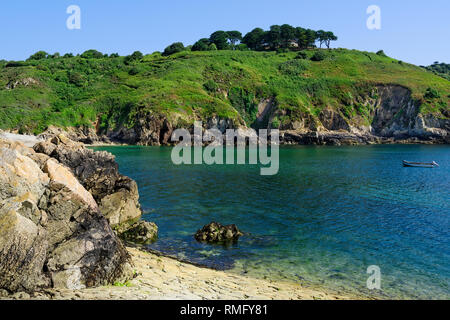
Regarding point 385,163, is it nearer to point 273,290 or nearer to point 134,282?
point 273,290

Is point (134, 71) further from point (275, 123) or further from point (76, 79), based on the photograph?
point (275, 123)

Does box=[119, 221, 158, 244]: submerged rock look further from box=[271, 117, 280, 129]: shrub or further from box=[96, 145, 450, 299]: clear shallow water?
box=[271, 117, 280, 129]: shrub

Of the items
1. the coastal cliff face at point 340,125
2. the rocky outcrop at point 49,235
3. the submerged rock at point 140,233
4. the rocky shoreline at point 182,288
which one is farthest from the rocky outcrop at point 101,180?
the coastal cliff face at point 340,125

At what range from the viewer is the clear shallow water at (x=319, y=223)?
19.2 m

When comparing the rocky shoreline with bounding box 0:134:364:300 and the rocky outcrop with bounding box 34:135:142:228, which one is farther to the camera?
the rocky outcrop with bounding box 34:135:142:228

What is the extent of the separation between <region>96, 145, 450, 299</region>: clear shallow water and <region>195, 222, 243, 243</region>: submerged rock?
76 centimetres

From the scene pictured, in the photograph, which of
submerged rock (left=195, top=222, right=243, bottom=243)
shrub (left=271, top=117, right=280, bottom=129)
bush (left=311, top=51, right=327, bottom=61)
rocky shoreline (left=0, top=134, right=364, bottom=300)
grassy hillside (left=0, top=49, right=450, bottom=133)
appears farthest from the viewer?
bush (left=311, top=51, right=327, bottom=61)

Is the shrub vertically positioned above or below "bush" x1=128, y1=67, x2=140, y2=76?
below

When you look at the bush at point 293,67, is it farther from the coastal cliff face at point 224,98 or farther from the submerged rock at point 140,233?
the submerged rock at point 140,233

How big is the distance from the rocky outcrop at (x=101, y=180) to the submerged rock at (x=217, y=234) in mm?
7777

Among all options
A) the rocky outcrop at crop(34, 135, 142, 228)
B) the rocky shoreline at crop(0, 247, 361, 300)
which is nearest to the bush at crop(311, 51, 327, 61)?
the rocky outcrop at crop(34, 135, 142, 228)

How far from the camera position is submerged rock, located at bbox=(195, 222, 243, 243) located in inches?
963
